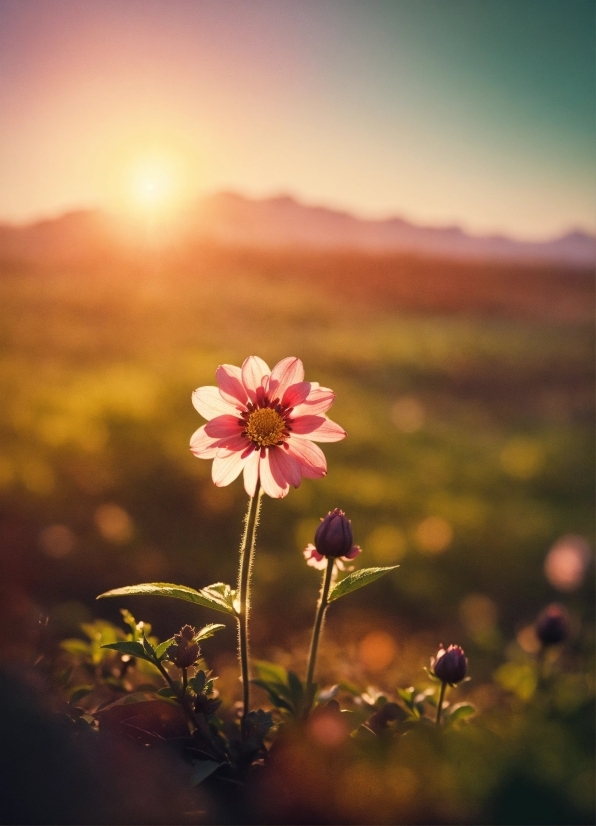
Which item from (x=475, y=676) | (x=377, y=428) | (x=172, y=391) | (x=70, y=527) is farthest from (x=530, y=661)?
(x=172, y=391)

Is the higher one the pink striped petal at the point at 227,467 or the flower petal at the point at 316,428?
the flower petal at the point at 316,428

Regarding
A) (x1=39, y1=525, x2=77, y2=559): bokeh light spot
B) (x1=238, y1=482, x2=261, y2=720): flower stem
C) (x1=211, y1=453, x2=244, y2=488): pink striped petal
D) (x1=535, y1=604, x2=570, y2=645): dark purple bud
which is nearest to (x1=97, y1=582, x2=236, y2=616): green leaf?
(x1=238, y1=482, x2=261, y2=720): flower stem

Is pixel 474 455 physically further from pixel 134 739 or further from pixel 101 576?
pixel 134 739

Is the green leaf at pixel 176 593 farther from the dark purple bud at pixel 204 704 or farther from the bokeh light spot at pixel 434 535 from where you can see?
the bokeh light spot at pixel 434 535

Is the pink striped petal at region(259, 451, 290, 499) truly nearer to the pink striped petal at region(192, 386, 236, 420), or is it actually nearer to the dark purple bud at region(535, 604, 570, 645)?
the pink striped petal at region(192, 386, 236, 420)

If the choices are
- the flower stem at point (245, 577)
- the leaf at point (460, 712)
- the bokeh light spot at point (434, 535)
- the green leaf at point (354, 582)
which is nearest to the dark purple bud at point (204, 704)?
the flower stem at point (245, 577)
